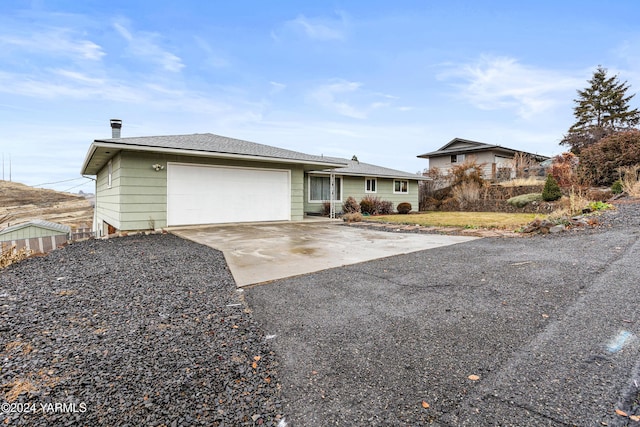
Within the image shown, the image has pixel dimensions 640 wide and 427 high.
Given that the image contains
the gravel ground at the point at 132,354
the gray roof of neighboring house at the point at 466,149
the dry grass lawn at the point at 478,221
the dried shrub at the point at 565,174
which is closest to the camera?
the gravel ground at the point at 132,354

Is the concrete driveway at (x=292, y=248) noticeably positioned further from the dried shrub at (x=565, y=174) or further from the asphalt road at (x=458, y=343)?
the dried shrub at (x=565, y=174)

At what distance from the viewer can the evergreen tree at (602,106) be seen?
90.6ft

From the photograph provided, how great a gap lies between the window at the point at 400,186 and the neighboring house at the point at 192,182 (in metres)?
6.78

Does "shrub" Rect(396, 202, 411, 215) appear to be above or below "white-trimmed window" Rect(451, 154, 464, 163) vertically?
below

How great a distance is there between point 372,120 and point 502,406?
17.6 meters

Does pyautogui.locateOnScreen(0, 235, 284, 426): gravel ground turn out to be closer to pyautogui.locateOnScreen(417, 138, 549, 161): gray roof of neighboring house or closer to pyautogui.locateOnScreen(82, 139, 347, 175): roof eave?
pyautogui.locateOnScreen(82, 139, 347, 175): roof eave

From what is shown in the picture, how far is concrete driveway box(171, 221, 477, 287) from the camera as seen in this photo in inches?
182

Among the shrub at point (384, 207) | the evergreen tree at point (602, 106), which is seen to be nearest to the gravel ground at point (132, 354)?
the shrub at point (384, 207)

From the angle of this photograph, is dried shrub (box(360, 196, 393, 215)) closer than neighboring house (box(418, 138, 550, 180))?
Yes

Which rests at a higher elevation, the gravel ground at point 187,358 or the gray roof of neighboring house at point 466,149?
the gray roof of neighboring house at point 466,149

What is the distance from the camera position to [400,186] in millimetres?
18172

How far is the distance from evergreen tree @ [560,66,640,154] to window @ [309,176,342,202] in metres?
23.4

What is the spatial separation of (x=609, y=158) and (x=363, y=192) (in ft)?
36.9

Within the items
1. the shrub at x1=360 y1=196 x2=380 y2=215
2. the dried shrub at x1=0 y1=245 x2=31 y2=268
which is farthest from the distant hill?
the shrub at x1=360 y1=196 x2=380 y2=215
